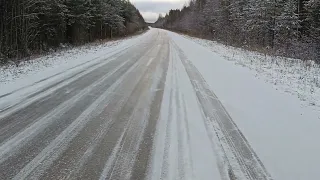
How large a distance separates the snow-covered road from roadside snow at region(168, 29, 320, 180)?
0.03 metres

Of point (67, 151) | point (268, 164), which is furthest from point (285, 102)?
point (67, 151)

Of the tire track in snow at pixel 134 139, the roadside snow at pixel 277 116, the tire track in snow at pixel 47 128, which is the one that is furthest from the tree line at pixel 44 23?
the roadside snow at pixel 277 116

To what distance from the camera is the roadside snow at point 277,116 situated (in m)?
4.20

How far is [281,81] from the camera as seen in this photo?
10.5m

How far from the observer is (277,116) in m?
6.33

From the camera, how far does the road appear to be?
3.73m

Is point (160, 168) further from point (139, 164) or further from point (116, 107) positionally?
point (116, 107)

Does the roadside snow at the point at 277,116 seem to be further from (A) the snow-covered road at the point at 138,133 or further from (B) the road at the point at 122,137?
(B) the road at the point at 122,137

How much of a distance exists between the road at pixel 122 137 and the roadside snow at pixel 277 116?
261 millimetres

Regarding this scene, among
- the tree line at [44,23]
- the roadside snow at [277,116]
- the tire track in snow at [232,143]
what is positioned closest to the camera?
the tire track in snow at [232,143]

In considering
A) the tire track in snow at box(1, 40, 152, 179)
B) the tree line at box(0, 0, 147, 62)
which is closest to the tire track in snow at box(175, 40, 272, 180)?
the tire track in snow at box(1, 40, 152, 179)

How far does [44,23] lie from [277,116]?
22.0 meters

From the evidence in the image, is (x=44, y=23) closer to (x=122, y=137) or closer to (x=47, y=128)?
(x=47, y=128)

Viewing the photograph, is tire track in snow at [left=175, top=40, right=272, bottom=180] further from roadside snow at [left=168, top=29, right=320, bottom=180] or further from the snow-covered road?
roadside snow at [left=168, top=29, right=320, bottom=180]
